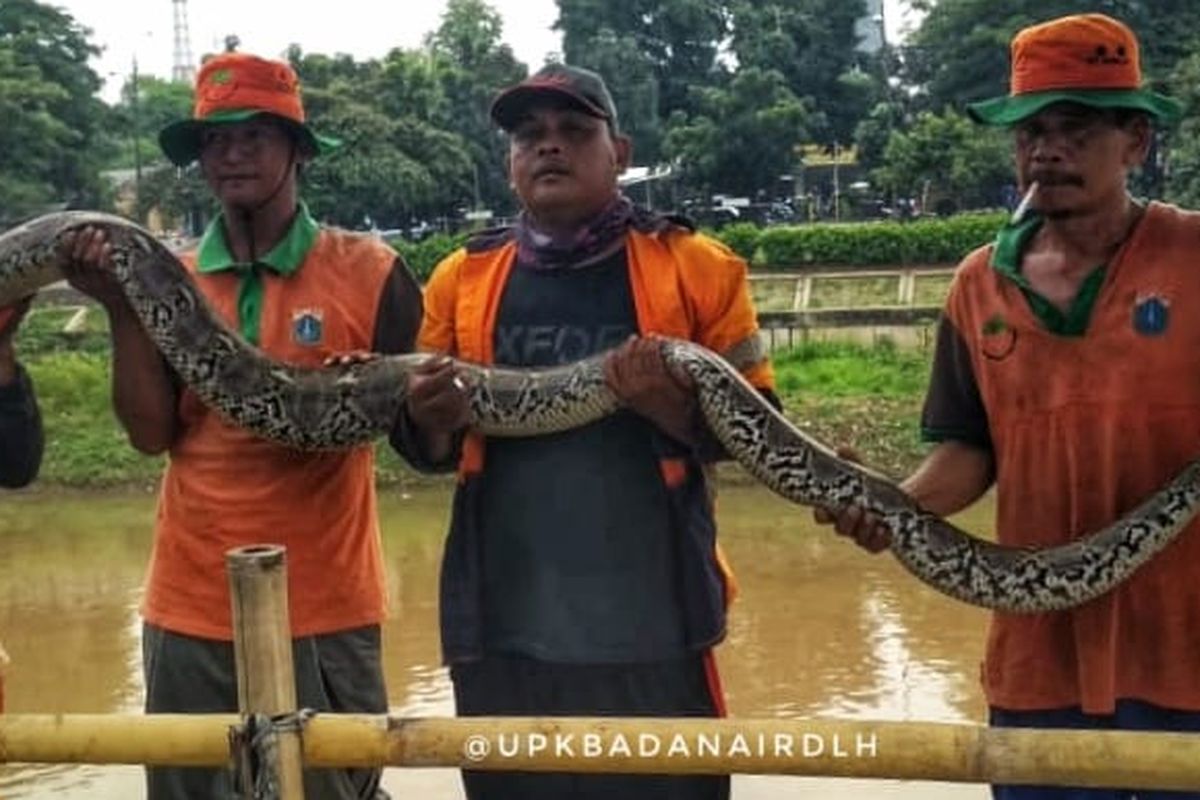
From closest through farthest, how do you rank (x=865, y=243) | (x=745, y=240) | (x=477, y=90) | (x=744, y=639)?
(x=744, y=639) < (x=865, y=243) < (x=745, y=240) < (x=477, y=90)

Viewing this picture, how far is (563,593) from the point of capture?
3547 mm

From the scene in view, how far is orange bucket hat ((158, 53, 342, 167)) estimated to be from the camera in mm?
3773

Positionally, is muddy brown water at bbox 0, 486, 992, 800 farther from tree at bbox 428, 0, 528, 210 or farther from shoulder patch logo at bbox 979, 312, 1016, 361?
tree at bbox 428, 0, 528, 210

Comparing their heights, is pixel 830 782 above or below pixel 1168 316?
below

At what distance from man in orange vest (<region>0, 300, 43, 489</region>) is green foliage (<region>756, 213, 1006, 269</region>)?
21.7 meters

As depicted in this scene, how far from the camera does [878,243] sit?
25234 millimetres

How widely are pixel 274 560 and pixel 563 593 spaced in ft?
2.73

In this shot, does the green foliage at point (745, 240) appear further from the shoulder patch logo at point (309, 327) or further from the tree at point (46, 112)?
the shoulder patch logo at point (309, 327)

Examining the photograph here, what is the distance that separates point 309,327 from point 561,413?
2.40 ft

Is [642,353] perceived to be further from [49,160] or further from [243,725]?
[49,160]

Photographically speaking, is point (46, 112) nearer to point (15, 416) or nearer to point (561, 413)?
point (15, 416)

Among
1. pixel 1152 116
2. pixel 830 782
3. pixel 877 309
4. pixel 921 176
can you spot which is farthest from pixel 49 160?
pixel 1152 116

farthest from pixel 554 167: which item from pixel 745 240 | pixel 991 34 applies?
pixel 991 34

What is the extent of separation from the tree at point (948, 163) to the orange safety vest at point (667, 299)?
29.5 meters
